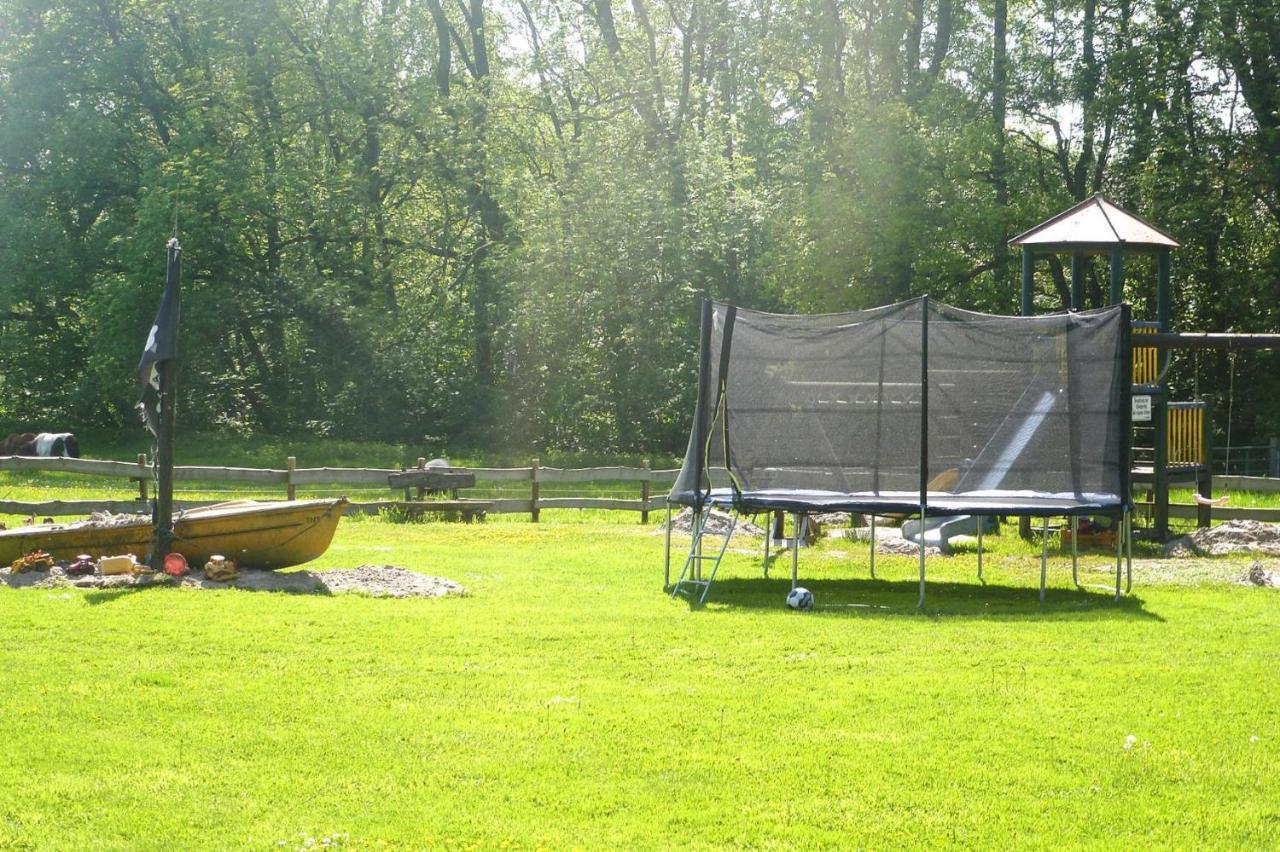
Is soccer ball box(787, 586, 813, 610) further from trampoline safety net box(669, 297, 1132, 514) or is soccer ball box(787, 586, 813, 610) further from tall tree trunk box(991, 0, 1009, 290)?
tall tree trunk box(991, 0, 1009, 290)

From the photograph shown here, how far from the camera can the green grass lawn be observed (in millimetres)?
A: 5914

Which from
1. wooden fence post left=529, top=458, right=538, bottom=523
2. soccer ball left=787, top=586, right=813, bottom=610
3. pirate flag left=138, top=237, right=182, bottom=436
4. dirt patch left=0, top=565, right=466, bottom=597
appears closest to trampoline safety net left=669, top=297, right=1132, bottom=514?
soccer ball left=787, top=586, right=813, bottom=610

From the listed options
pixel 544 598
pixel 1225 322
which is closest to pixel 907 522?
pixel 544 598

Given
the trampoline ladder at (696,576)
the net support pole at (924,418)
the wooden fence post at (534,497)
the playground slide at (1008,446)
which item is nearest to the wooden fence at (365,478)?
the wooden fence post at (534,497)

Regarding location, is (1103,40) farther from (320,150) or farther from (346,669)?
(346,669)

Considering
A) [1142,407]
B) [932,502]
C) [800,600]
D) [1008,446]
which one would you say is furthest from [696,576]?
[1142,407]

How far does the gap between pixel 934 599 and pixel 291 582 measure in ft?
19.4

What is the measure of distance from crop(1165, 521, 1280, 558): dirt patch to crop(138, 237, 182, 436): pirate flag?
11568mm

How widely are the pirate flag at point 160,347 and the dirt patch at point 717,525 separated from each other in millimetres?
7580

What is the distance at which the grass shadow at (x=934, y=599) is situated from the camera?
1220 cm

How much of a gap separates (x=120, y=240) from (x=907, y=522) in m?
24.7

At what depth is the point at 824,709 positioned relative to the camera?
801 centimetres

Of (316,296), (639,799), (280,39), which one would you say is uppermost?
(280,39)

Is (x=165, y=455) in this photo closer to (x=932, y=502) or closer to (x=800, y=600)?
(x=800, y=600)
